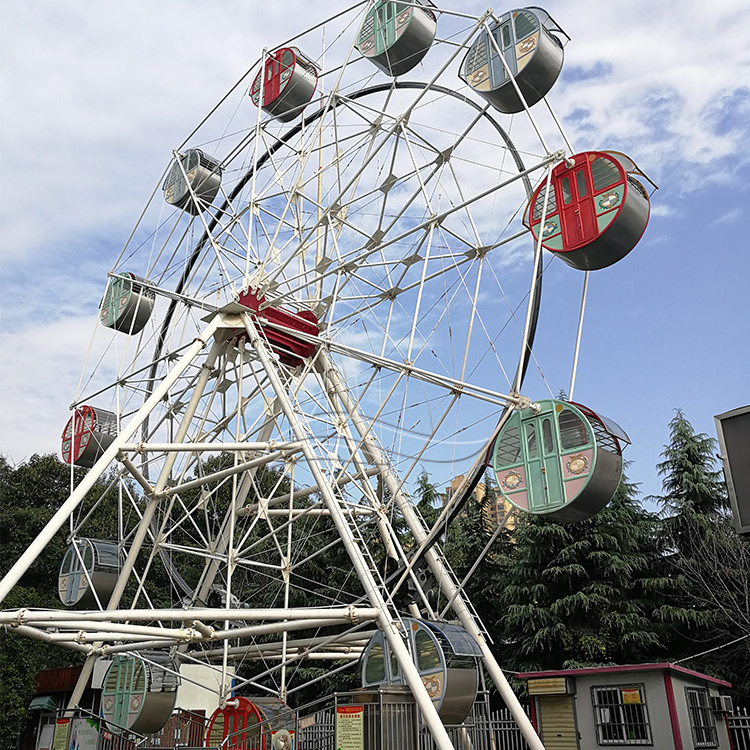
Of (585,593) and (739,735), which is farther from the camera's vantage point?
(585,593)

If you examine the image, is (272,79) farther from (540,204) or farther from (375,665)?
(375,665)

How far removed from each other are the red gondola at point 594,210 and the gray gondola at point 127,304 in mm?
10373

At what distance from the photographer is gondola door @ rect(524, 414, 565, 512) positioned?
33.6ft

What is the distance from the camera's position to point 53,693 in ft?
78.6

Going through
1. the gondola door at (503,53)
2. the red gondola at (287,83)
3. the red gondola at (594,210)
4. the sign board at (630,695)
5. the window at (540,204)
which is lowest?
the sign board at (630,695)

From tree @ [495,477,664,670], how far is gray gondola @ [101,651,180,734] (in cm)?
1263

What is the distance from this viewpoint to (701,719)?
14.7m

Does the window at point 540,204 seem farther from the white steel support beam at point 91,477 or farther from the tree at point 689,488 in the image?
the tree at point 689,488

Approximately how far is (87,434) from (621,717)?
1312 centimetres

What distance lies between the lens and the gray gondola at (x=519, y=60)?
12.5 meters

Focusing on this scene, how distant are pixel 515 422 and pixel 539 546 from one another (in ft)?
50.1

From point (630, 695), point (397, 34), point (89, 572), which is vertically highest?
point (397, 34)

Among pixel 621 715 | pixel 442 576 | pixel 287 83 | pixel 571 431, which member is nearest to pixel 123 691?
pixel 442 576

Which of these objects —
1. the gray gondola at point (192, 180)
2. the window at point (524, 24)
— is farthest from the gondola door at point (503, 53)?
the gray gondola at point (192, 180)
